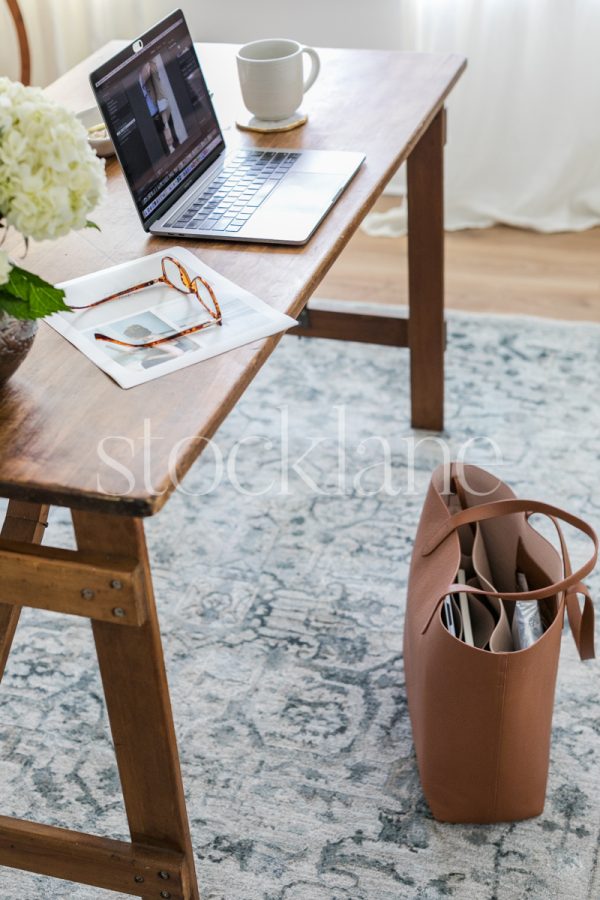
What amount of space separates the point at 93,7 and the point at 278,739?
2.45 m

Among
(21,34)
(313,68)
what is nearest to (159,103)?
(313,68)

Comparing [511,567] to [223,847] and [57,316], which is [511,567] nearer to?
[223,847]

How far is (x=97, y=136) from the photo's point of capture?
67.1 inches

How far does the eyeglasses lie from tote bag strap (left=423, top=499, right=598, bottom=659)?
44cm

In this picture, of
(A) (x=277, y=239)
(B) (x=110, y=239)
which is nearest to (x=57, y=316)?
(B) (x=110, y=239)

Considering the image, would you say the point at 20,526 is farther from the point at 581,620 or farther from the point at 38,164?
the point at 581,620

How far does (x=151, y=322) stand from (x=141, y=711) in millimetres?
455

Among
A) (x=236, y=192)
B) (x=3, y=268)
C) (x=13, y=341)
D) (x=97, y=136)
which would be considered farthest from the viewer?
(x=97, y=136)

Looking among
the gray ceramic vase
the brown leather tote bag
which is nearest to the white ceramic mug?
the brown leather tote bag

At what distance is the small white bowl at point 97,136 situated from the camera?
1.68 meters

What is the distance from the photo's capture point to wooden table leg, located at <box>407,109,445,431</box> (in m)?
2.03

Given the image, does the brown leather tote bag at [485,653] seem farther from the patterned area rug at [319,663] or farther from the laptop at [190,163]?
the laptop at [190,163]

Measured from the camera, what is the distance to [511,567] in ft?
5.11

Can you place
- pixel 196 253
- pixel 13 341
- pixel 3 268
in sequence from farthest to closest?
pixel 196 253 → pixel 13 341 → pixel 3 268
